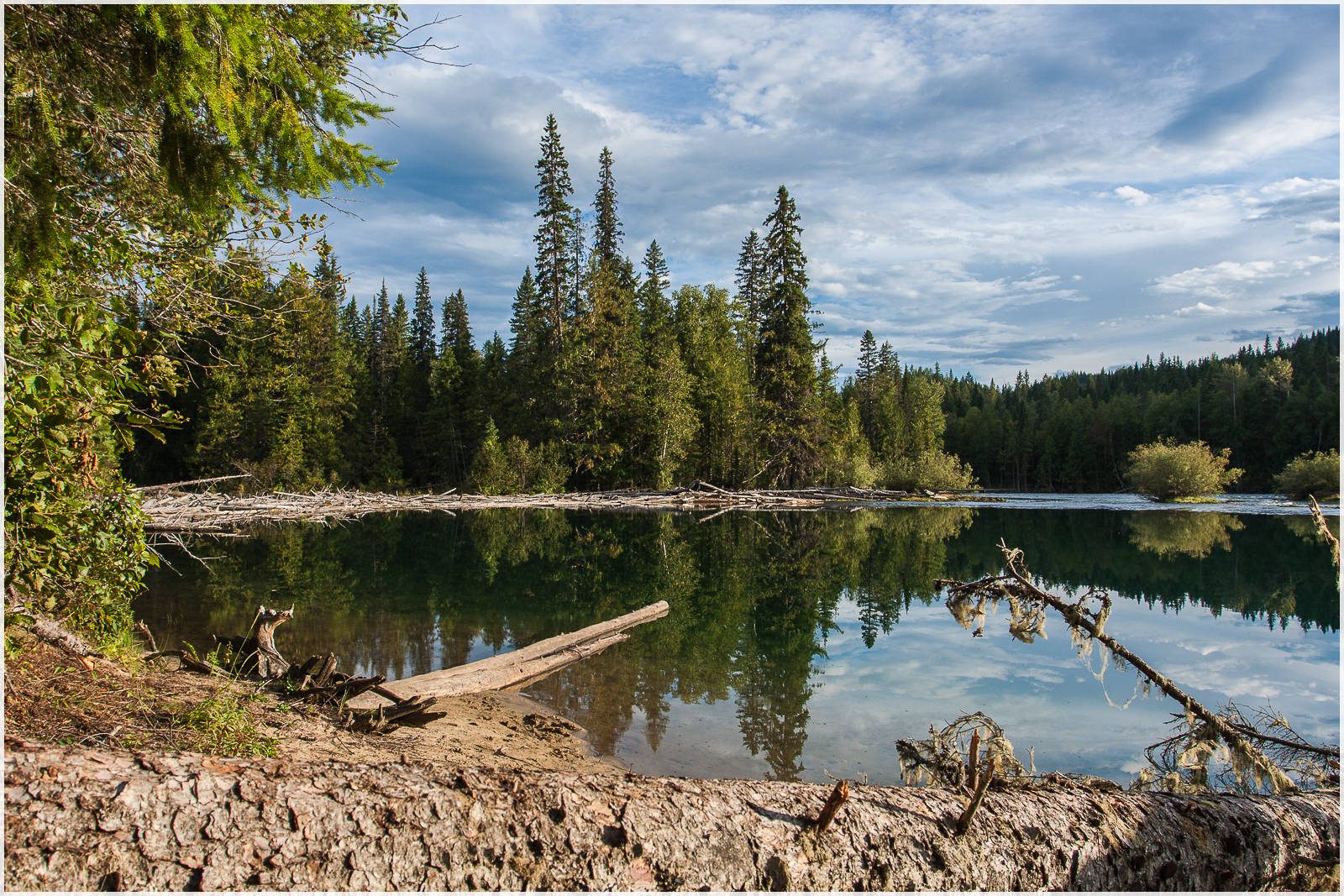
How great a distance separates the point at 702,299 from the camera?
47938 millimetres

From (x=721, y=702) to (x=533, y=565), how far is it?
30.5 ft

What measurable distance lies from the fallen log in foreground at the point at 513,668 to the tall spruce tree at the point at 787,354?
97.3ft

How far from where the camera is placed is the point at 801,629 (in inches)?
407

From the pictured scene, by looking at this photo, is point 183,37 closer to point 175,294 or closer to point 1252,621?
point 175,294

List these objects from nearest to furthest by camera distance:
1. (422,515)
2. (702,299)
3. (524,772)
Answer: (524,772) → (422,515) → (702,299)

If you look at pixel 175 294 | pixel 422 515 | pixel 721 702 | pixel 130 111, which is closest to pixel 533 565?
pixel 721 702

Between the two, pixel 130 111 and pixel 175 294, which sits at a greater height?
pixel 130 111

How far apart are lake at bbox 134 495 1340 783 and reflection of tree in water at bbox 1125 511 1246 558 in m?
0.24

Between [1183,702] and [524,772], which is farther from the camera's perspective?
[1183,702]

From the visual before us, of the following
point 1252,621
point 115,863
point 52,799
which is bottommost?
point 1252,621

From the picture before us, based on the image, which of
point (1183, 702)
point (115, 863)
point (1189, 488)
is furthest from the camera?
point (1189, 488)

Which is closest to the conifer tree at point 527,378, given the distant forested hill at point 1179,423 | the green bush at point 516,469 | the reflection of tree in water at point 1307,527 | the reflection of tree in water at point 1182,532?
the green bush at point 516,469

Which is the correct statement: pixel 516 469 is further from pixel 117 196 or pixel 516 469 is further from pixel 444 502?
pixel 117 196

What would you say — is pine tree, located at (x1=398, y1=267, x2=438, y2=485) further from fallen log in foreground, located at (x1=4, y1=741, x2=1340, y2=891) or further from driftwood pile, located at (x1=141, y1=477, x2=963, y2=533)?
fallen log in foreground, located at (x1=4, y1=741, x2=1340, y2=891)
